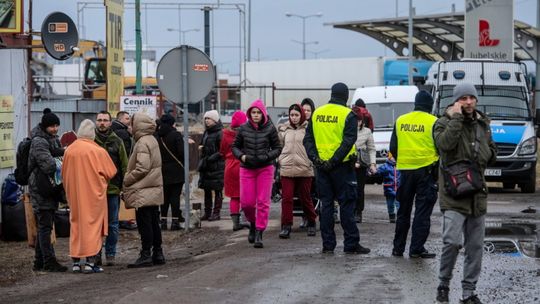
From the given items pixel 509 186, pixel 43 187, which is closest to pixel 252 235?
pixel 43 187

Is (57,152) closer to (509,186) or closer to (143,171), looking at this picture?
(143,171)

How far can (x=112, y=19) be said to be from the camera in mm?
20922

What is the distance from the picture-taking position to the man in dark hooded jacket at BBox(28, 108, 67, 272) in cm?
1248

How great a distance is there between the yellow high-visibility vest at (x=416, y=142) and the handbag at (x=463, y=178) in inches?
105

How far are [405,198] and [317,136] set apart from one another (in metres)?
1.24

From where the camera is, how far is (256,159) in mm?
13539

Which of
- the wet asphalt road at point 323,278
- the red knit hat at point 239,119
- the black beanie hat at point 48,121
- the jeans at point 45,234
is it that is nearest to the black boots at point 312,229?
the wet asphalt road at point 323,278

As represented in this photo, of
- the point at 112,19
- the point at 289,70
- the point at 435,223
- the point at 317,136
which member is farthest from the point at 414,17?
the point at 317,136

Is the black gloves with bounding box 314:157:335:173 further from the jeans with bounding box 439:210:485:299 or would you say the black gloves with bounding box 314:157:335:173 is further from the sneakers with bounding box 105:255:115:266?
the jeans with bounding box 439:210:485:299

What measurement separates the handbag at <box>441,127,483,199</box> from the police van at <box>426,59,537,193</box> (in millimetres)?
14478

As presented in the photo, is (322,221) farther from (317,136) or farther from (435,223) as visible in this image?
(435,223)

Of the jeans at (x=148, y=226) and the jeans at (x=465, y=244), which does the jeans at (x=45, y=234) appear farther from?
the jeans at (x=465, y=244)

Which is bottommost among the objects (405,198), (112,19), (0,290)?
(0,290)

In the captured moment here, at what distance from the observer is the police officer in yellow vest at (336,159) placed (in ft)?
40.2
